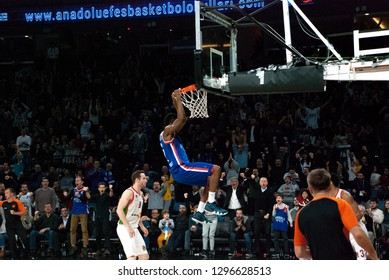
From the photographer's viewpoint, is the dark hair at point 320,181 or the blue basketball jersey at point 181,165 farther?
the blue basketball jersey at point 181,165

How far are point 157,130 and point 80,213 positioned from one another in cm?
596

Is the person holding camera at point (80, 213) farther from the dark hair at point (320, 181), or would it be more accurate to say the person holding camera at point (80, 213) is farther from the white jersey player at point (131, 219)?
the dark hair at point (320, 181)

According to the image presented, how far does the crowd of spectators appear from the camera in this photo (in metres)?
22.7

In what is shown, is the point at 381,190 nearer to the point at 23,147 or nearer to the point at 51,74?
the point at 23,147

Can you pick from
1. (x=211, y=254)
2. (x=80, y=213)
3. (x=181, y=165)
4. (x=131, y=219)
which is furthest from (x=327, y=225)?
(x=80, y=213)

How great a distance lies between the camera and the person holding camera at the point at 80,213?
20781mm

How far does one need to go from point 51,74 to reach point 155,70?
12.3 feet

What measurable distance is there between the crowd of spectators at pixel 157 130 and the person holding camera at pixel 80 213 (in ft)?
5.63

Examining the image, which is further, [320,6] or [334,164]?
[320,6]

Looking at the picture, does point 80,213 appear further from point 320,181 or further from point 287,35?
point 320,181

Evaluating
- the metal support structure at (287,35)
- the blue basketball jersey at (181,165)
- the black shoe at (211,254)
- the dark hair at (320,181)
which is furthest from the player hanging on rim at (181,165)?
the black shoe at (211,254)

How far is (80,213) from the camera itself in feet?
68.8

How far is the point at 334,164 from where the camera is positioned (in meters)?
22.3

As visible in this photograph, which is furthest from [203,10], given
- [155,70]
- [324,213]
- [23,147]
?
[155,70]
